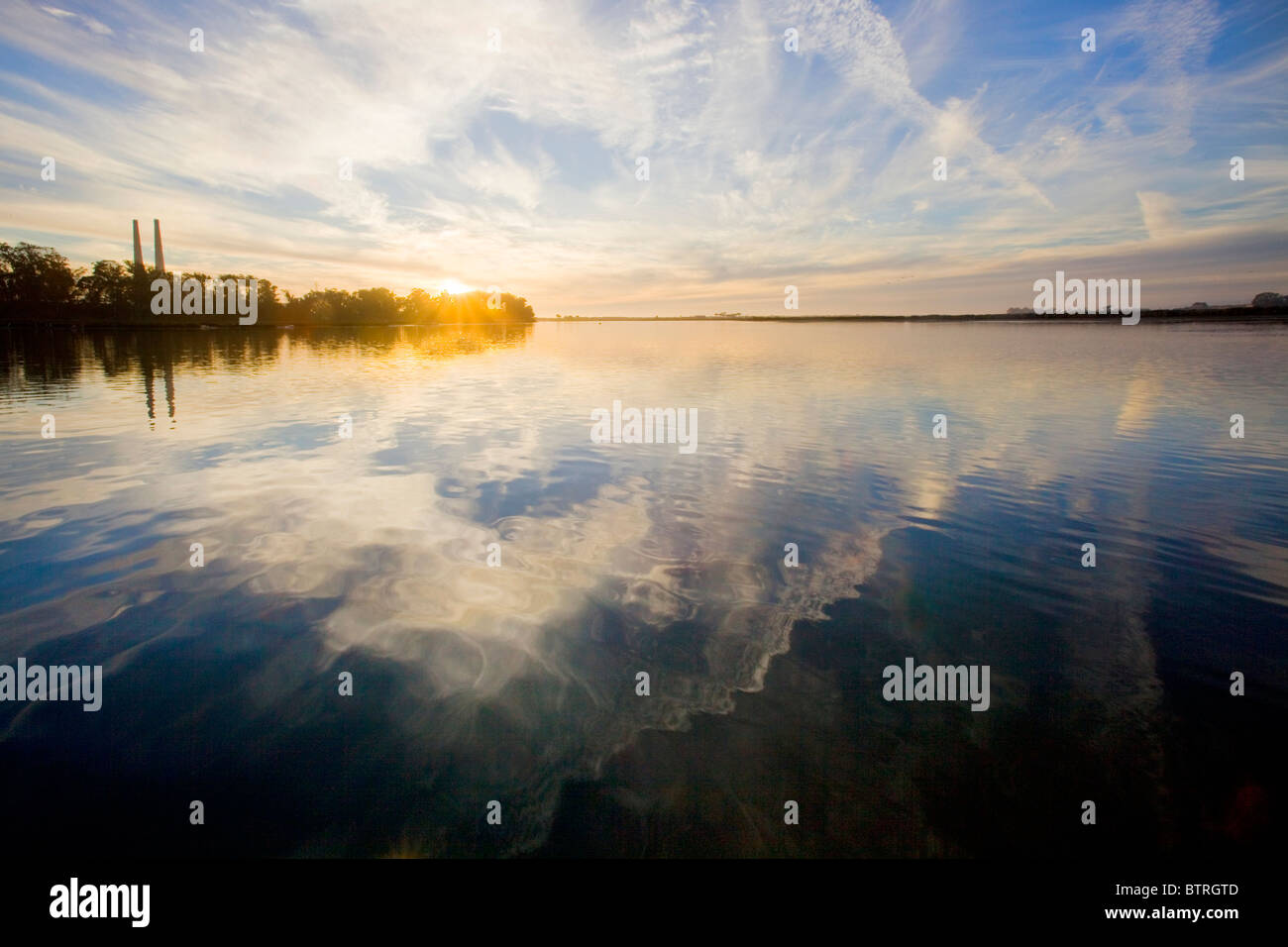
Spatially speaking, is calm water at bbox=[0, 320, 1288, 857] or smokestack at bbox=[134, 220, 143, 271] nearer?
calm water at bbox=[0, 320, 1288, 857]

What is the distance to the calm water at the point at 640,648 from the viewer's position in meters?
5.70

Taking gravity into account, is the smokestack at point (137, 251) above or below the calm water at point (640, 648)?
above

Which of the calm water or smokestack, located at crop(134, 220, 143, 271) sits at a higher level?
smokestack, located at crop(134, 220, 143, 271)

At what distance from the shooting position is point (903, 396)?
3581 centimetres

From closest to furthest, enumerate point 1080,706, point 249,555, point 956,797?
point 956,797 → point 1080,706 → point 249,555

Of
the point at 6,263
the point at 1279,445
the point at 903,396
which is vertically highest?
the point at 6,263

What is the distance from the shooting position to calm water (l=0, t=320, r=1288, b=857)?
5703 mm

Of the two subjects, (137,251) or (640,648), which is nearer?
(640,648)

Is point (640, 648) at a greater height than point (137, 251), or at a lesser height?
lesser

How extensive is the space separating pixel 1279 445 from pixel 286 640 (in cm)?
3444

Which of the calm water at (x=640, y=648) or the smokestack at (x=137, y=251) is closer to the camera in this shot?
the calm water at (x=640, y=648)

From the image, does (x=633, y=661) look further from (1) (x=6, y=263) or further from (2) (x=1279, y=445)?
(1) (x=6, y=263)

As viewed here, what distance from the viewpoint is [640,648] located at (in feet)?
28.1
